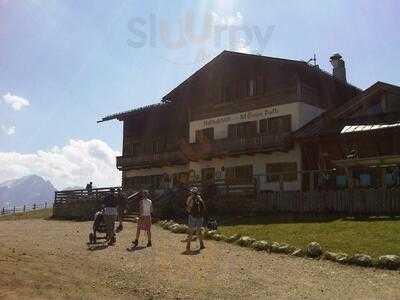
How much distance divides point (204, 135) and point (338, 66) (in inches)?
487

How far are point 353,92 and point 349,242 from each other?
25.6 metres

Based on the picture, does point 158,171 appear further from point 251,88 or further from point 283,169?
point 283,169

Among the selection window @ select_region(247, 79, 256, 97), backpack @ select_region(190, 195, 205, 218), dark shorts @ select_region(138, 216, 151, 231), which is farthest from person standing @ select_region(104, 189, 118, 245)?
window @ select_region(247, 79, 256, 97)

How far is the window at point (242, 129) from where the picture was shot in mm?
36562

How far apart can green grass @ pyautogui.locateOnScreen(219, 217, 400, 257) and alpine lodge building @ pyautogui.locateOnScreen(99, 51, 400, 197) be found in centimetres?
379

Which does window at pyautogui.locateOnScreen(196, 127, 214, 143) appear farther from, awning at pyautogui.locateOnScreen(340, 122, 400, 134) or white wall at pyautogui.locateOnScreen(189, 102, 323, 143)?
awning at pyautogui.locateOnScreen(340, 122, 400, 134)

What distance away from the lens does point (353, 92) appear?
1563 inches

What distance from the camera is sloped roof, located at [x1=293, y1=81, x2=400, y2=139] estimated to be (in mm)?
30144

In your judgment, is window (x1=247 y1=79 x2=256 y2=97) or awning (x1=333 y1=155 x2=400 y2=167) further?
window (x1=247 y1=79 x2=256 y2=97)

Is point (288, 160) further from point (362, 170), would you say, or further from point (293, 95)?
point (362, 170)

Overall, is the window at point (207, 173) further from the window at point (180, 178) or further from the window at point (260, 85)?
the window at point (260, 85)

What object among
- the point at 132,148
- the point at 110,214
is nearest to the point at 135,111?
the point at 132,148

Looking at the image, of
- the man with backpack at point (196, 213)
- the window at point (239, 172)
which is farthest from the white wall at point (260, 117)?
the man with backpack at point (196, 213)

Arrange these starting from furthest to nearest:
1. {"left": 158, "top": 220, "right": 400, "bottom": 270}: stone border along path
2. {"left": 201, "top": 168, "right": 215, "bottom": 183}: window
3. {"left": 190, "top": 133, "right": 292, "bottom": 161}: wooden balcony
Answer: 1. {"left": 201, "top": 168, "right": 215, "bottom": 183}: window
2. {"left": 190, "top": 133, "right": 292, "bottom": 161}: wooden balcony
3. {"left": 158, "top": 220, "right": 400, "bottom": 270}: stone border along path
